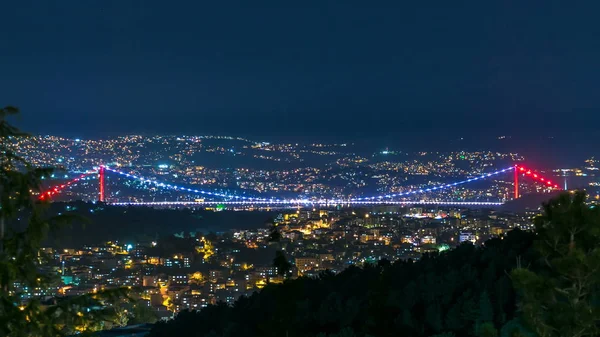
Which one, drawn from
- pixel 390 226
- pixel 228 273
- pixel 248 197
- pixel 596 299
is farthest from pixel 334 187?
pixel 596 299

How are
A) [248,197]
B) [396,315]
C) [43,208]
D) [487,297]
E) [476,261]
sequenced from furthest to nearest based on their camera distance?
1. [248,197]
2. [476,261]
3. [396,315]
4. [487,297]
5. [43,208]

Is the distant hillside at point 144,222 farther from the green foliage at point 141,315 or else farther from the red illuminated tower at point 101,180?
the green foliage at point 141,315

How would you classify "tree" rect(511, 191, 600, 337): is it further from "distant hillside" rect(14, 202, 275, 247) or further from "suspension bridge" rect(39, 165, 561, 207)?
"suspension bridge" rect(39, 165, 561, 207)

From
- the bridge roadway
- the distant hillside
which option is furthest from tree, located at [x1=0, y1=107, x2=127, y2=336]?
the bridge roadway

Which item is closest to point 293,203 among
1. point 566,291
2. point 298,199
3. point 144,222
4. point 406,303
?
point 298,199

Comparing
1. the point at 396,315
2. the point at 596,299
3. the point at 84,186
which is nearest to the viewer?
the point at 596,299

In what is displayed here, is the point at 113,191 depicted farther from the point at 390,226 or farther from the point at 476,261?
the point at 476,261
